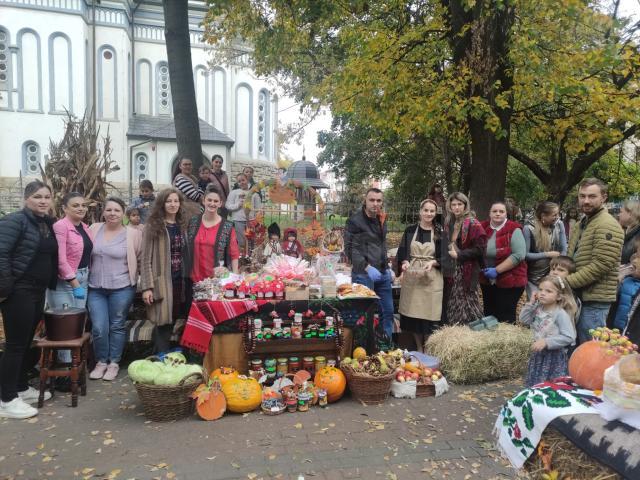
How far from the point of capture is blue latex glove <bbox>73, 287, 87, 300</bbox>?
464 centimetres

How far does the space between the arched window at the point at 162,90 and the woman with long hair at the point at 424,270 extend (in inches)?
775

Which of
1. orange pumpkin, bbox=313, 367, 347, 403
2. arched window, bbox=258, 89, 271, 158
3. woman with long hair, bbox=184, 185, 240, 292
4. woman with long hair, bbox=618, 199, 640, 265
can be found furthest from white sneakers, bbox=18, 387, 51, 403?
arched window, bbox=258, 89, 271, 158

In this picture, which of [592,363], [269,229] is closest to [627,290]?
[592,363]

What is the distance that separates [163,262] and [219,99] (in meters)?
19.4

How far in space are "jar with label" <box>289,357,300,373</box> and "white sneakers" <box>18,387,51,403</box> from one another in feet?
7.36

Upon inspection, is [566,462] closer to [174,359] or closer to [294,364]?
[294,364]

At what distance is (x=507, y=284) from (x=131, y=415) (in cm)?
413

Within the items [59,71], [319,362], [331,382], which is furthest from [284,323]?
[59,71]

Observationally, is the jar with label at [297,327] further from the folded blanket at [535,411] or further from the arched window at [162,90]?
the arched window at [162,90]

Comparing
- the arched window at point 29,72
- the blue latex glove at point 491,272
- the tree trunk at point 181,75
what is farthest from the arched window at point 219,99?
the blue latex glove at point 491,272

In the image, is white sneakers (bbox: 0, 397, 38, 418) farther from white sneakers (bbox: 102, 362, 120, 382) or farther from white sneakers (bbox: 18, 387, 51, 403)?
white sneakers (bbox: 102, 362, 120, 382)

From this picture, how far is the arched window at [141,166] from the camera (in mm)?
21219

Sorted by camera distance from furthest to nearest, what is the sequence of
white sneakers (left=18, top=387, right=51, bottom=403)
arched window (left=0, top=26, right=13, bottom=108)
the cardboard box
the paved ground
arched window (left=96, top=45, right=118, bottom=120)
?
1. arched window (left=96, top=45, right=118, bottom=120)
2. arched window (left=0, top=26, right=13, bottom=108)
3. the cardboard box
4. white sneakers (left=18, top=387, right=51, bottom=403)
5. the paved ground

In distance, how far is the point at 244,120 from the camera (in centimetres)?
2308
